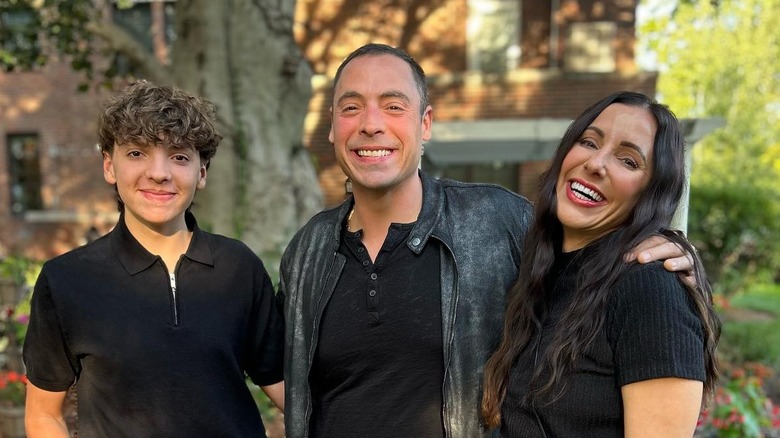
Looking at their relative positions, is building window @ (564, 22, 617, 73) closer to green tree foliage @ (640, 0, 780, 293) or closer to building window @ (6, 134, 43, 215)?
green tree foliage @ (640, 0, 780, 293)

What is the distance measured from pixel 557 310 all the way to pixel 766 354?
7105 mm

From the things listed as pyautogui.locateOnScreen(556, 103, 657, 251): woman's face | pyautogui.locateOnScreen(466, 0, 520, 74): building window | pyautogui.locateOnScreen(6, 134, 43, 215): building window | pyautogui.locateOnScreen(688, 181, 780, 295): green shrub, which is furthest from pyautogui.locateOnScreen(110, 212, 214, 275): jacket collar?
pyautogui.locateOnScreen(6, 134, 43, 215): building window

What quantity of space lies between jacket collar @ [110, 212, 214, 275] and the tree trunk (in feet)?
9.84

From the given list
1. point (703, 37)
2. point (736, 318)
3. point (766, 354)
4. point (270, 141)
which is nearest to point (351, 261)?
point (270, 141)

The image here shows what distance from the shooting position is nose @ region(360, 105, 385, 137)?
198cm

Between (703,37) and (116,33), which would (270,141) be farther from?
(703,37)

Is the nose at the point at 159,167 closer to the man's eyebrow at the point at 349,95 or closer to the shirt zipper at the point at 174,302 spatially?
the shirt zipper at the point at 174,302

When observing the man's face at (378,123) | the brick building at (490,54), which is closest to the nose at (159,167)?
the man's face at (378,123)

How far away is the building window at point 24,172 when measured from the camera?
513 inches

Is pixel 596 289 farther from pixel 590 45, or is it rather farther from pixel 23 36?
pixel 590 45

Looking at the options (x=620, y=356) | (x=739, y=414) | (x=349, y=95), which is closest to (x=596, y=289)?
(x=620, y=356)

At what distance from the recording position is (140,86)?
1994 mm

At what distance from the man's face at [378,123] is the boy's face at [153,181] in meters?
0.53

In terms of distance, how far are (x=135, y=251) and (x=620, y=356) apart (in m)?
1.49
